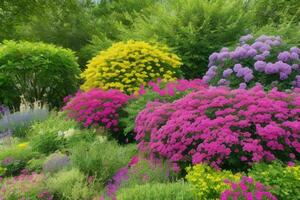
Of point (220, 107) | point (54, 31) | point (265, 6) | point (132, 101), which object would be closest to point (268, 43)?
point (132, 101)

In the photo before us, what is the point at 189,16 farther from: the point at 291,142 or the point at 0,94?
the point at 291,142

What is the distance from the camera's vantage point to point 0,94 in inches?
509

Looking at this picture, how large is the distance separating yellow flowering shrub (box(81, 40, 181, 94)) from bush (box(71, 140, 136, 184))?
356cm

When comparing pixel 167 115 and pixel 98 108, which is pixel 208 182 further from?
pixel 98 108

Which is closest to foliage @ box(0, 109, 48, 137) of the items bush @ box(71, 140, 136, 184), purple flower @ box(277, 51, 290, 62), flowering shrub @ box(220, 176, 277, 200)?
bush @ box(71, 140, 136, 184)

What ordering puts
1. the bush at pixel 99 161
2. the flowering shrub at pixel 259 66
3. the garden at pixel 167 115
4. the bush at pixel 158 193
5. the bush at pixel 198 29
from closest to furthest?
1. the bush at pixel 158 193
2. the garden at pixel 167 115
3. the bush at pixel 99 161
4. the flowering shrub at pixel 259 66
5. the bush at pixel 198 29

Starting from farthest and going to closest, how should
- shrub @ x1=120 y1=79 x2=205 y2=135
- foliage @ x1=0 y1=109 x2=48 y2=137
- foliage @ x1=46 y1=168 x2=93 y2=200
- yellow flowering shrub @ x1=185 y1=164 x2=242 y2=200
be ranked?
foliage @ x1=0 y1=109 x2=48 y2=137
shrub @ x1=120 y1=79 x2=205 y2=135
foliage @ x1=46 y1=168 x2=93 y2=200
yellow flowering shrub @ x1=185 y1=164 x2=242 y2=200

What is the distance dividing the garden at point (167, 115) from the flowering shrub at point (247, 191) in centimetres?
1

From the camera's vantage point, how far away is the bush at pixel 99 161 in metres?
6.48

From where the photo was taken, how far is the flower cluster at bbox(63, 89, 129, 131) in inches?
344

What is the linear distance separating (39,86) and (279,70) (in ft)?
22.7

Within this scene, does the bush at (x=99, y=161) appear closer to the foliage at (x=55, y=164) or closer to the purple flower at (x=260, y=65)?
the foliage at (x=55, y=164)

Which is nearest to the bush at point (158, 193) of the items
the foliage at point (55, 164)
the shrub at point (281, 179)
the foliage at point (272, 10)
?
the shrub at point (281, 179)

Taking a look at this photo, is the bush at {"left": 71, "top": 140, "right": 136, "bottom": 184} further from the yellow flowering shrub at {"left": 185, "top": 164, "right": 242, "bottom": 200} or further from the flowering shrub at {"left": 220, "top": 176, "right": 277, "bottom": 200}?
the flowering shrub at {"left": 220, "top": 176, "right": 277, "bottom": 200}
